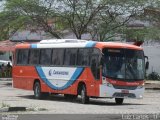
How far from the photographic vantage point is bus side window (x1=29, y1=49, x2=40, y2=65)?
1171 inches

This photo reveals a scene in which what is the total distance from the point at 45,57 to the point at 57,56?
44.8 inches

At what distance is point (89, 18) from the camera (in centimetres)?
4247

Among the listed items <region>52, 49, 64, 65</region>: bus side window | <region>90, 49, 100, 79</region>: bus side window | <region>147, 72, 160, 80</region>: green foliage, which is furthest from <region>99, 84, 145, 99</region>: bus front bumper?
<region>147, 72, 160, 80</region>: green foliage

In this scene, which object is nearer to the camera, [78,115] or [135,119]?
[135,119]

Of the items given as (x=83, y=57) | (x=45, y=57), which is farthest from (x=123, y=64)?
(x=45, y=57)

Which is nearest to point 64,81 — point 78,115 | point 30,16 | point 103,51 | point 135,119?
point 103,51

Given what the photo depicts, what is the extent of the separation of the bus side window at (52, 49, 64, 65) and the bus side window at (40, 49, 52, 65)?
0.37 meters

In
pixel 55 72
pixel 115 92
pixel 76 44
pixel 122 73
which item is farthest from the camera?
pixel 55 72

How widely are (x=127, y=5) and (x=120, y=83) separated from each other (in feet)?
58.6

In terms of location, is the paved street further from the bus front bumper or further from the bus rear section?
the bus rear section

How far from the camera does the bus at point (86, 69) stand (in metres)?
24.9

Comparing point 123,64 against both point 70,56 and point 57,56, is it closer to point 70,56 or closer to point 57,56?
point 70,56

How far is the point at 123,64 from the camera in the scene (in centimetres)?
2523

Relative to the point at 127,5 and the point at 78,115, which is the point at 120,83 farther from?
the point at 127,5
